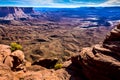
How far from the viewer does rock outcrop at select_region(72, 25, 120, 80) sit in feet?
93.6

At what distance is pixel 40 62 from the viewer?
195 ft

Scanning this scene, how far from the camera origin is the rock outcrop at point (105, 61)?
28531mm

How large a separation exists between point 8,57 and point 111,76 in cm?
2556

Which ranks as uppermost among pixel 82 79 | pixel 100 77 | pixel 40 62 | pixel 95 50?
pixel 95 50

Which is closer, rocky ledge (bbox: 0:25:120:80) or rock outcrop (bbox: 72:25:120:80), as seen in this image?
rock outcrop (bbox: 72:25:120:80)

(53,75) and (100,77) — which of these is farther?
(53,75)

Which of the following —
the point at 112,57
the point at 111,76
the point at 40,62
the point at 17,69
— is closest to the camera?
the point at 111,76

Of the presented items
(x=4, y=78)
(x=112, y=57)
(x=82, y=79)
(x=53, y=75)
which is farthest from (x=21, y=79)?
(x=112, y=57)

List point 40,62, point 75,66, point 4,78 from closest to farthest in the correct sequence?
point 4,78
point 75,66
point 40,62

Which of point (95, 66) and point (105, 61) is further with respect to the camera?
point (95, 66)

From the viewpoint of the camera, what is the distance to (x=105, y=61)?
29.5 m

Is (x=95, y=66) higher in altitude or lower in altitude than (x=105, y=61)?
lower

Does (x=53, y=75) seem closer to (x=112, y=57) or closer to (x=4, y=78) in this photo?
(x=4, y=78)

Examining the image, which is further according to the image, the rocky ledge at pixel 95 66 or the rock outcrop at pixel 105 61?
the rocky ledge at pixel 95 66
